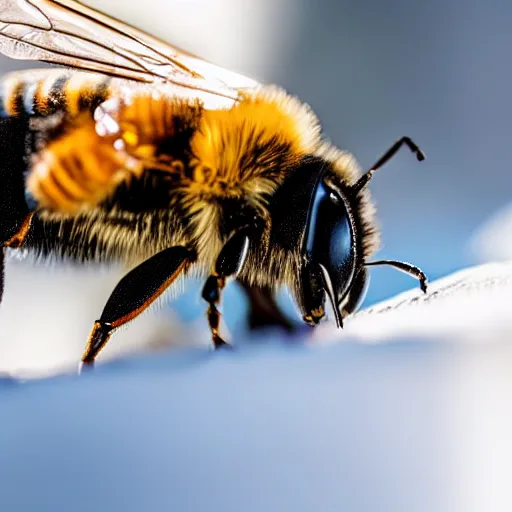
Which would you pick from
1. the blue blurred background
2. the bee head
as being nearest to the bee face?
the bee head

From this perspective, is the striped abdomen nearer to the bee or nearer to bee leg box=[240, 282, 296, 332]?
the bee

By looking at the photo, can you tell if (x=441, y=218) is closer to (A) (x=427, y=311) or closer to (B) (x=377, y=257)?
(B) (x=377, y=257)

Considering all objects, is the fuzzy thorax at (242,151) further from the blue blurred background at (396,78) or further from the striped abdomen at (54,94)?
the blue blurred background at (396,78)

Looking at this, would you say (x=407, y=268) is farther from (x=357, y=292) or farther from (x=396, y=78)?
(x=396, y=78)

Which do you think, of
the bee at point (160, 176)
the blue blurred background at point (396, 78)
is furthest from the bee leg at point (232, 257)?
the blue blurred background at point (396, 78)

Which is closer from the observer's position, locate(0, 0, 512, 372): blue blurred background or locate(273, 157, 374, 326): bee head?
locate(273, 157, 374, 326): bee head

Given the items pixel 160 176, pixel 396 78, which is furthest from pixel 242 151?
pixel 396 78
